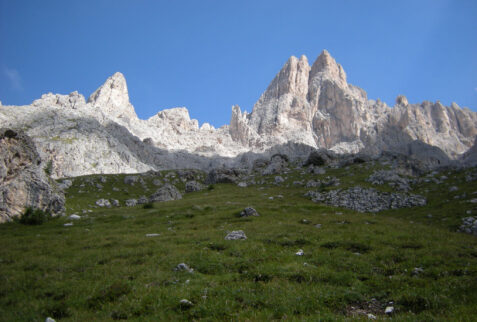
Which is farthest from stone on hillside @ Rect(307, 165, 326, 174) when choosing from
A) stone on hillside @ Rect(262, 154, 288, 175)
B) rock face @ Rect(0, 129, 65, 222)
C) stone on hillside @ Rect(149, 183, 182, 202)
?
rock face @ Rect(0, 129, 65, 222)

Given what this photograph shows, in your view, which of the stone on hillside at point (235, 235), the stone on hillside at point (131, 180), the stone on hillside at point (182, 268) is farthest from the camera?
the stone on hillside at point (131, 180)

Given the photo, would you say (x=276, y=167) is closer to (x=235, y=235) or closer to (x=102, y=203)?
(x=102, y=203)

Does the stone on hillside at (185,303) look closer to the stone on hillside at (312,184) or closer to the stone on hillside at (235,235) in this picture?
the stone on hillside at (235,235)

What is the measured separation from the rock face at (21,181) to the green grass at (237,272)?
10.7ft

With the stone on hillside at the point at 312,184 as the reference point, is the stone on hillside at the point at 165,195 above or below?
below

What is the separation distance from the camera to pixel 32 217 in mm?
24766

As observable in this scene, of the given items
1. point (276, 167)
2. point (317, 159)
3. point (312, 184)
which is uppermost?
point (317, 159)

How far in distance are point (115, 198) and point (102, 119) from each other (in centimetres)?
14973

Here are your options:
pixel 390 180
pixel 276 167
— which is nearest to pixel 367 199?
pixel 390 180

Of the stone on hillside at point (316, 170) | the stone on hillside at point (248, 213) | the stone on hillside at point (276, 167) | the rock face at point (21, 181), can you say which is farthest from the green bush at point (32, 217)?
the stone on hillside at point (316, 170)

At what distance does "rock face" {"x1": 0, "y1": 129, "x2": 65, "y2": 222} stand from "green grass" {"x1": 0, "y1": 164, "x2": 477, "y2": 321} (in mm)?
3264

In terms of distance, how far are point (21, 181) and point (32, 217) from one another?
13.4 feet

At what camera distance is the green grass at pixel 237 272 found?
29.6 ft

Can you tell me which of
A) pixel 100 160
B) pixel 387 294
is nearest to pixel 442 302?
pixel 387 294
